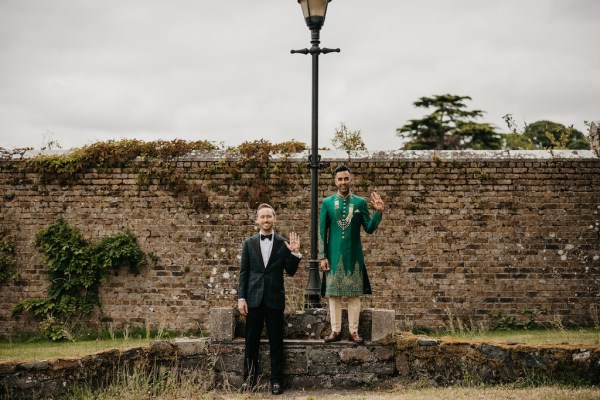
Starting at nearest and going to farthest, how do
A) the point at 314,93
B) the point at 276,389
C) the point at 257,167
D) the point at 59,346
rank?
the point at 276,389, the point at 314,93, the point at 59,346, the point at 257,167

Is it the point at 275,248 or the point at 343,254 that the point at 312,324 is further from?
the point at 275,248

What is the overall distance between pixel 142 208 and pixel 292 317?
4.54 m

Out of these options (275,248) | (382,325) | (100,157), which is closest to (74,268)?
(100,157)

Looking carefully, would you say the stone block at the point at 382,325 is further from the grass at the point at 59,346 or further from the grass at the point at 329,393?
the grass at the point at 59,346

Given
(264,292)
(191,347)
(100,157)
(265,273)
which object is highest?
(100,157)

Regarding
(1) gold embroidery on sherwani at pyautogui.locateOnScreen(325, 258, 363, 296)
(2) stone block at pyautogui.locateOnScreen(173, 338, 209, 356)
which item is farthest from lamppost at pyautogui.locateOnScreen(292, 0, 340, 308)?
(2) stone block at pyautogui.locateOnScreen(173, 338, 209, 356)

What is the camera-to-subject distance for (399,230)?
10141 mm

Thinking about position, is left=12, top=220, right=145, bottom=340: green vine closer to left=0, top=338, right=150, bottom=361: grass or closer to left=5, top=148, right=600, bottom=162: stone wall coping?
left=0, top=338, right=150, bottom=361: grass

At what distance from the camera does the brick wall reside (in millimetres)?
9930

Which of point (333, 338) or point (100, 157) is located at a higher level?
point (100, 157)

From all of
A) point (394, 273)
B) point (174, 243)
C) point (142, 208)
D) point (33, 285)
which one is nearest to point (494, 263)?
point (394, 273)

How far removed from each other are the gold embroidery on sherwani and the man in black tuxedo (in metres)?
0.46

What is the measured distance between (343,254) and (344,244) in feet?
0.38

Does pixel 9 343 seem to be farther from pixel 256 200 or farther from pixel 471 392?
pixel 471 392
